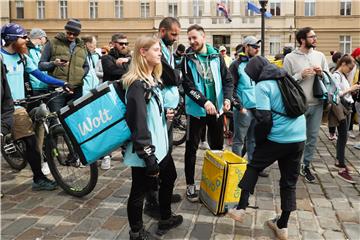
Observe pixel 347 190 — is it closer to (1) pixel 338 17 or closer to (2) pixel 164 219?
(2) pixel 164 219

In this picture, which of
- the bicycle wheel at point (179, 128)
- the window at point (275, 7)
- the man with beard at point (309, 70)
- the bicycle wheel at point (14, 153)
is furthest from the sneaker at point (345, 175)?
the window at point (275, 7)

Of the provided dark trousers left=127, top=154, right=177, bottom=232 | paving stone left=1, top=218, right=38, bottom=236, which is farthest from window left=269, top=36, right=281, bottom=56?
paving stone left=1, top=218, right=38, bottom=236

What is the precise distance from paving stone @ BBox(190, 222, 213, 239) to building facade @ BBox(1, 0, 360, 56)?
34.4 meters

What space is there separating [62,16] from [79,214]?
40532 millimetres

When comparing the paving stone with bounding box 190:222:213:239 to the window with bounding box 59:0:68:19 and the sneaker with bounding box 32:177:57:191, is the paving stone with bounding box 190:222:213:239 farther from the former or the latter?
the window with bounding box 59:0:68:19

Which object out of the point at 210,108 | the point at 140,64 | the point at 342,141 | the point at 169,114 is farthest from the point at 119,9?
the point at 140,64

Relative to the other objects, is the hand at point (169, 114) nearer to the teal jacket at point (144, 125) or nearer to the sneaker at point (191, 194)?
the teal jacket at point (144, 125)

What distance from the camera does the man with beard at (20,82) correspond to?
15.3ft

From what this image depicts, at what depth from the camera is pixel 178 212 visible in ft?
14.0

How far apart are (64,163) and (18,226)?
1.11 meters

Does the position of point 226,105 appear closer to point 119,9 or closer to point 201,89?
point 201,89

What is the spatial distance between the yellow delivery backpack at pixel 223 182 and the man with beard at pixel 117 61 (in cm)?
202

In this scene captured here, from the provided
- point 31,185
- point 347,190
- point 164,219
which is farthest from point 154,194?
point 347,190

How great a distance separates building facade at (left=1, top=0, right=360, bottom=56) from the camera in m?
37.2
